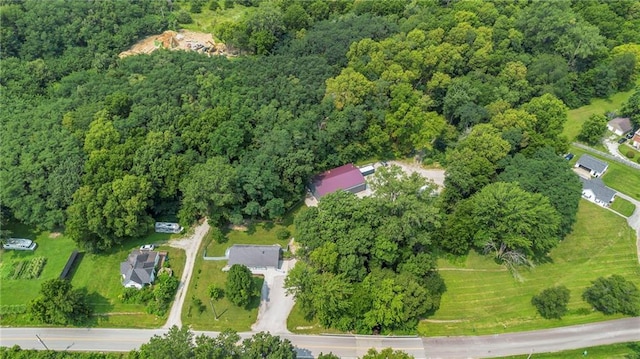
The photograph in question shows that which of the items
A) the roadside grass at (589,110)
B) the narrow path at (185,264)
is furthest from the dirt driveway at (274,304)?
the roadside grass at (589,110)

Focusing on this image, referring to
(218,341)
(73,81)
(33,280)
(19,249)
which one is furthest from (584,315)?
(73,81)

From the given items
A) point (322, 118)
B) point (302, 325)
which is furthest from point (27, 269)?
point (322, 118)

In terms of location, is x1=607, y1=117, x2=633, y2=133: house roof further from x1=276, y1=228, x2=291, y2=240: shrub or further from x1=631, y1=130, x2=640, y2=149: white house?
x1=276, y1=228, x2=291, y2=240: shrub

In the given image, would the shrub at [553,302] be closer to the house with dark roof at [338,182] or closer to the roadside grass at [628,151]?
the house with dark roof at [338,182]

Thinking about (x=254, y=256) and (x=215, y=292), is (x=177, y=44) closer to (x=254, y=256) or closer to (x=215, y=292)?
(x=254, y=256)

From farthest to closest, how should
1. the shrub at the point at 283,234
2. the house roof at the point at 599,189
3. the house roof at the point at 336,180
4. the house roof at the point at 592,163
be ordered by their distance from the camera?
the house roof at the point at 592,163
the house roof at the point at 336,180
the house roof at the point at 599,189
the shrub at the point at 283,234

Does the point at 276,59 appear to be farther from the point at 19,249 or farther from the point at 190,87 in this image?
the point at 19,249

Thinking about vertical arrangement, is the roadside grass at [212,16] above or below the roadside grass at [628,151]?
above
